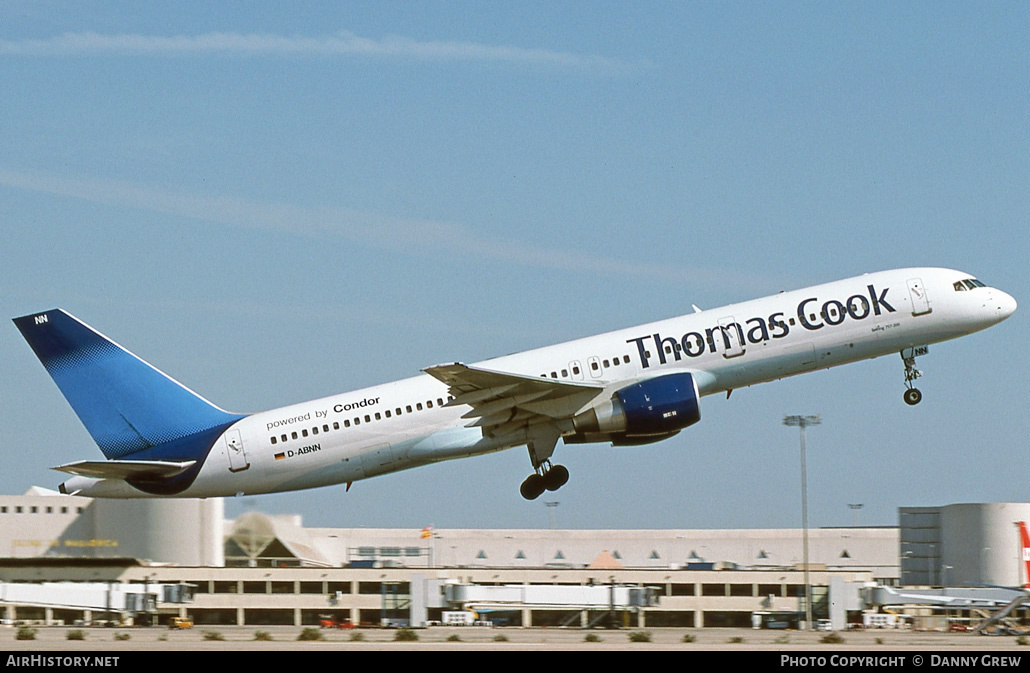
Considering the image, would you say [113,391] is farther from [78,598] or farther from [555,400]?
[78,598]

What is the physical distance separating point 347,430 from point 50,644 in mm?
12596

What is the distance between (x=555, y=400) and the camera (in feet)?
169

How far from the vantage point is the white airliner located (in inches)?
1996

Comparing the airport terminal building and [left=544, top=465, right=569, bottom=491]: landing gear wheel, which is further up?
[left=544, top=465, right=569, bottom=491]: landing gear wheel

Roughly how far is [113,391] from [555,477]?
17671 millimetres

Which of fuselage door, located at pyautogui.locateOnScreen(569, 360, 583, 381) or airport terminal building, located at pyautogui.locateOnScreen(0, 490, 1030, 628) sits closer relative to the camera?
fuselage door, located at pyautogui.locateOnScreen(569, 360, 583, 381)

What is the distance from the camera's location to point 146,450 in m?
53.0

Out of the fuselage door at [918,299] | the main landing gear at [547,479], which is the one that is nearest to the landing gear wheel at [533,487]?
the main landing gear at [547,479]

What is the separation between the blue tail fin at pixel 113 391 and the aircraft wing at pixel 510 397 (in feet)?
31.1

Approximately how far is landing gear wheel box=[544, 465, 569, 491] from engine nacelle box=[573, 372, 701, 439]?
11.8 ft

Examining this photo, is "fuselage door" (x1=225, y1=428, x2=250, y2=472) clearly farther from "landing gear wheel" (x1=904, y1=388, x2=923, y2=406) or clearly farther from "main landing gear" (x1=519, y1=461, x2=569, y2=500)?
"landing gear wheel" (x1=904, y1=388, x2=923, y2=406)

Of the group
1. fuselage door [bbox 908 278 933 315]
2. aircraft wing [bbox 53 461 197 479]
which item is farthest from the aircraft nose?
aircraft wing [bbox 53 461 197 479]

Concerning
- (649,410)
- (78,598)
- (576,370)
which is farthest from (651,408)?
(78,598)
